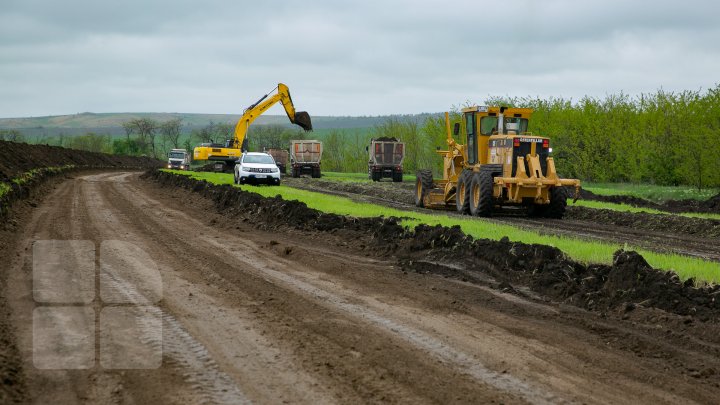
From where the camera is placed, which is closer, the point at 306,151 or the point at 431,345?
the point at 431,345

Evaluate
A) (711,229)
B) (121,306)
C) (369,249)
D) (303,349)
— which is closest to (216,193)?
(369,249)

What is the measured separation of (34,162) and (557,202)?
109ft

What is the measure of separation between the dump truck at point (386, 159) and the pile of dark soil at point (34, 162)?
20763mm

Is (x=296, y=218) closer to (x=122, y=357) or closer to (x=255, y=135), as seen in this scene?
(x=122, y=357)

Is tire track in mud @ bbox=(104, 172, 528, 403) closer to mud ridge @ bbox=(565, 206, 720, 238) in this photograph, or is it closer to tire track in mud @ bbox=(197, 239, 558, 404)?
tire track in mud @ bbox=(197, 239, 558, 404)

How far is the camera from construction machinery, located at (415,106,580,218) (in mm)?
22844

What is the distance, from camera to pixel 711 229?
67.0 ft

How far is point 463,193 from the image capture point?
983 inches

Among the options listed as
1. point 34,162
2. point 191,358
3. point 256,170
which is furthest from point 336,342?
point 34,162

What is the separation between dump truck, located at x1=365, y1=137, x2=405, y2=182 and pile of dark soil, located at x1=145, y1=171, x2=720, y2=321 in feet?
113

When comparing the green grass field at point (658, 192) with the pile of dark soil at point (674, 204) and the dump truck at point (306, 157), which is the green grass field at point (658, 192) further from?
the dump truck at point (306, 157)

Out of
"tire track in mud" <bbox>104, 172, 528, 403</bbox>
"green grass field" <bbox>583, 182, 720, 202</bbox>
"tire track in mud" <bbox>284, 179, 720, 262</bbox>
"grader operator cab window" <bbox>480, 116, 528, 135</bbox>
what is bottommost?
"tire track in mud" <bbox>284, 179, 720, 262</bbox>

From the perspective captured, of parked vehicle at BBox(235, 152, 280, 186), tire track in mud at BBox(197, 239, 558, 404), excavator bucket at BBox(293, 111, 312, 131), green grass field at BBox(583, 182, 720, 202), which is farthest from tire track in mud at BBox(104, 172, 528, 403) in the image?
excavator bucket at BBox(293, 111, 312, 131)

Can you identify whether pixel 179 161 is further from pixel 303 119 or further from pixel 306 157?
pixel 303 119
